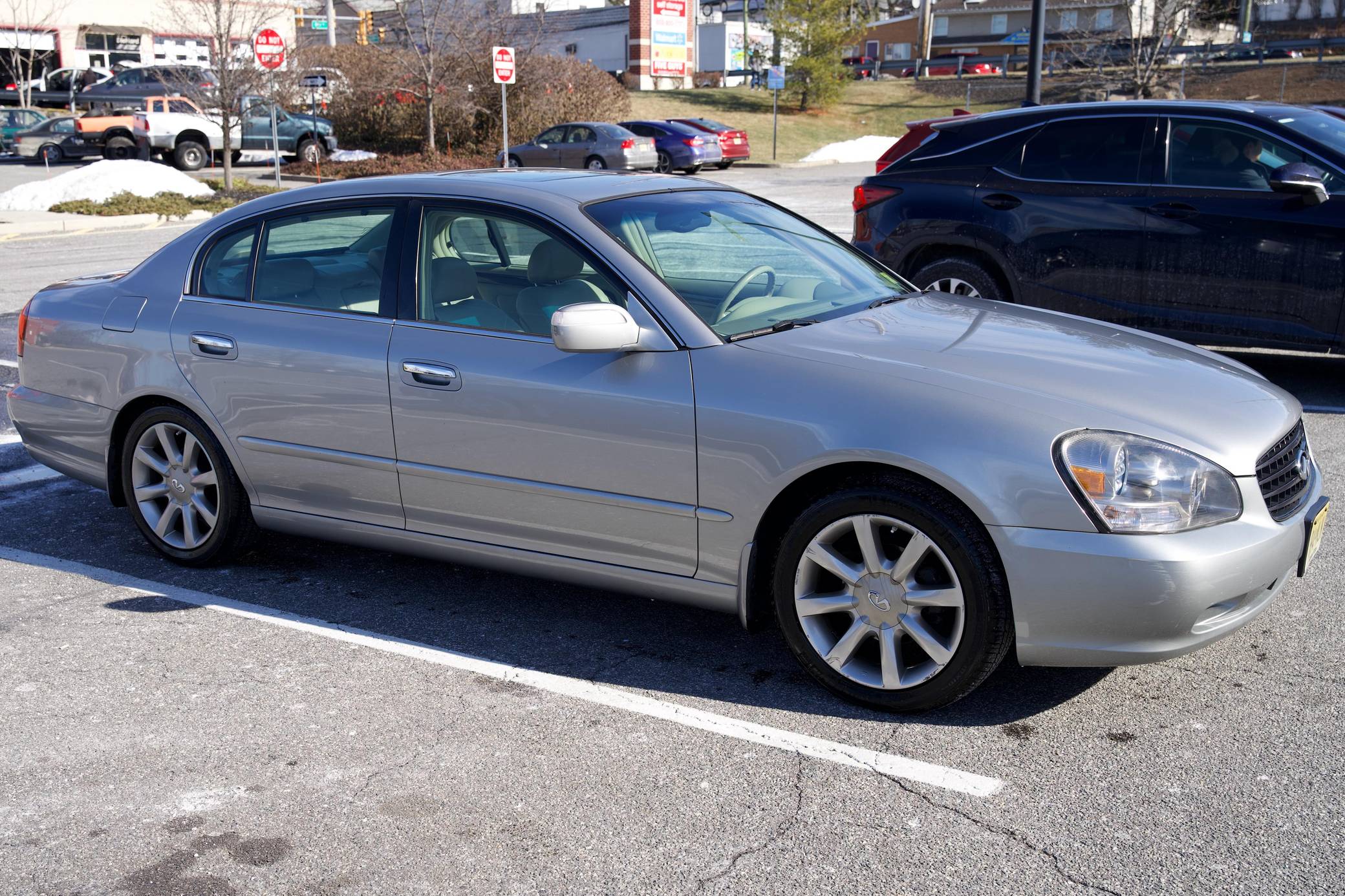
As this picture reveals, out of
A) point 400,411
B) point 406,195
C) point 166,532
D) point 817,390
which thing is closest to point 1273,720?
point 817,390

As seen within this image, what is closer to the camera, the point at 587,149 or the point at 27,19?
the point at 587,149

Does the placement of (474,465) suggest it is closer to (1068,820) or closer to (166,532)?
(166,532)

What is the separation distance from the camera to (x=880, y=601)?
12.1ft

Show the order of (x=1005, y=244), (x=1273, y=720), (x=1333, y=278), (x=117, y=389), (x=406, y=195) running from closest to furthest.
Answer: (x=1273, y=720)
(x=406, y=195)
(x=117, y=389)
(x=1333, y=278)
(x=1005, y=244)

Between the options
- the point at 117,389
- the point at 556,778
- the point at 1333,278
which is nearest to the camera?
the point at 556,778

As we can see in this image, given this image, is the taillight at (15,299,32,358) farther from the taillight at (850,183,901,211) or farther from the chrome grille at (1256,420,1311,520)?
the taillight at (850,183,901,211)

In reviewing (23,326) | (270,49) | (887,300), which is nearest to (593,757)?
(887,300)

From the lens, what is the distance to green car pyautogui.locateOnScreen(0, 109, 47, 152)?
3553cm

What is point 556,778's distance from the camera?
339 cm

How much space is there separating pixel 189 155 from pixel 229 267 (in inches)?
1156

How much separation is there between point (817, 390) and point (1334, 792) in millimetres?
1732

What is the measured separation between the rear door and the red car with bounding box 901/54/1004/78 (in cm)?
5835

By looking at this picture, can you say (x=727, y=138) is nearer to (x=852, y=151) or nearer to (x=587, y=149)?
(x=587, y=149)

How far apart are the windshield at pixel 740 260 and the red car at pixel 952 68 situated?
6201cm
